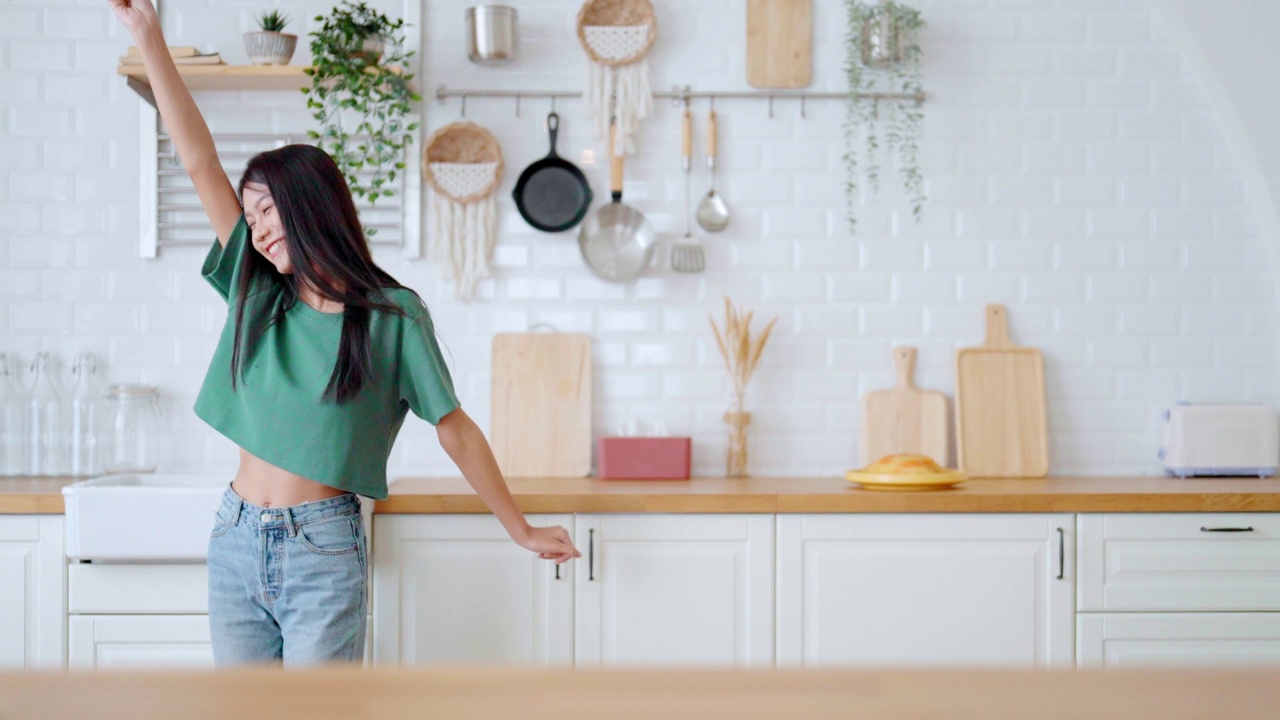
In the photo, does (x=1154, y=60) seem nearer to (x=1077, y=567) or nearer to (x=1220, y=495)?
(x=1220, y=495)

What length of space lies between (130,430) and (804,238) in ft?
6.43

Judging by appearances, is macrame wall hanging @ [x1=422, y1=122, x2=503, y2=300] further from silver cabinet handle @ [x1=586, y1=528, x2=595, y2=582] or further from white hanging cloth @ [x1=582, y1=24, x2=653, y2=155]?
silver cabinet handle @ [x1=586, y1=528, x2=595, y2=582]

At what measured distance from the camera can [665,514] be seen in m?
2.72

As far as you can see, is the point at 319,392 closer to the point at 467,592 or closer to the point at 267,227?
the point at 267,227

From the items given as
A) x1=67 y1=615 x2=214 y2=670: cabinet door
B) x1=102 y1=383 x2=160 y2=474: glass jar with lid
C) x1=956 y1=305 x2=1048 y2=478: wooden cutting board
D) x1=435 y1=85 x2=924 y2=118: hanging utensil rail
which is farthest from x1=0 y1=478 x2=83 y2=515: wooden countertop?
x1=956 y1=305 x2=1048 y2=478: wooden cutting board

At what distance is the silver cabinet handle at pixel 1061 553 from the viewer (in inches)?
108

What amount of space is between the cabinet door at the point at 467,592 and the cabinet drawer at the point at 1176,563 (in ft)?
4.09

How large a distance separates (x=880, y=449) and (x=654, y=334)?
0.71 m

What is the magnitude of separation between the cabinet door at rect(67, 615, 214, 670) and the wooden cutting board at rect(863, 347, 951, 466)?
1.80m

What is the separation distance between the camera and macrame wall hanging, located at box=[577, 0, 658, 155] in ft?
10.8

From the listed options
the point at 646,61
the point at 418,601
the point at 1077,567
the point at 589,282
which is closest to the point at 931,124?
the point at 646,61

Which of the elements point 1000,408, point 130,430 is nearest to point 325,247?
point 130,430

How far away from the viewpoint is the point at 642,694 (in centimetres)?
40

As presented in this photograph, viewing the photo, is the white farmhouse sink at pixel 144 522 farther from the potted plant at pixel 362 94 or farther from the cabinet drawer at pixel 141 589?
the potted plant at pixel 362 94
